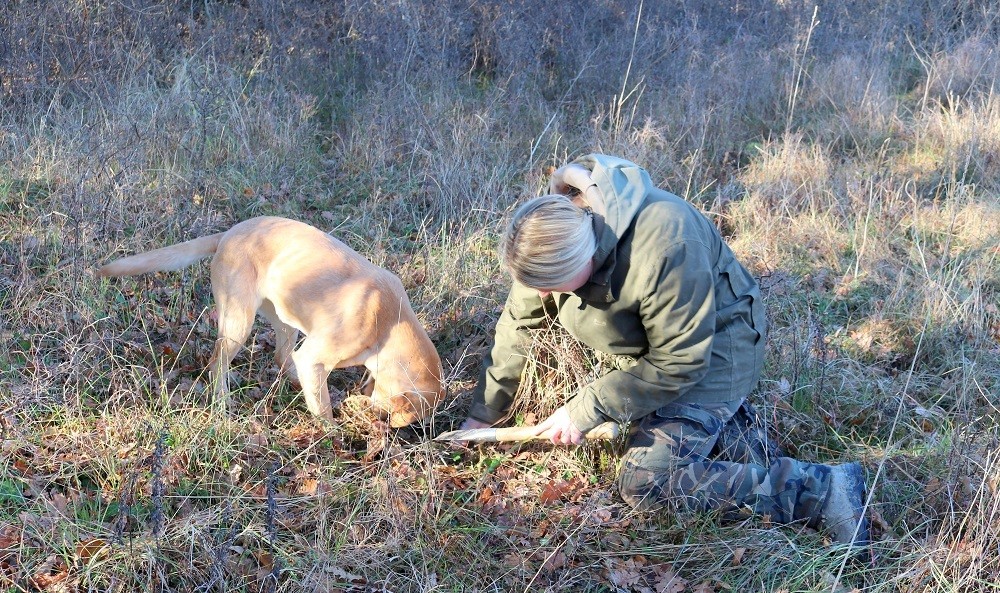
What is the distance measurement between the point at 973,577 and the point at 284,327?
326cm

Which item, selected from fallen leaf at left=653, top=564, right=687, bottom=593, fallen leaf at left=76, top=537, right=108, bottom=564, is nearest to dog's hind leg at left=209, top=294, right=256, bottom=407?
fallen leaf at left=76, top=537, right=108, bottom=564

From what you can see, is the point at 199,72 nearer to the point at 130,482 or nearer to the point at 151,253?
the point at 151,253

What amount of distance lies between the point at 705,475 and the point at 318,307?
1894 millimetres

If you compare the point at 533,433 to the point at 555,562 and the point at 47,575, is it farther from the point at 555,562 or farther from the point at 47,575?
the point at 47,575

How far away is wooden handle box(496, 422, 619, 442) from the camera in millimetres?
3439

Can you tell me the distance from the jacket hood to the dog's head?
0.95 meters

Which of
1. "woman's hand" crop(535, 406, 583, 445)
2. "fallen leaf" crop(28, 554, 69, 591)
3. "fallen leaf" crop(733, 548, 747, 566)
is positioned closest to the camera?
"fallen leaf" crop(28, 554, 69, 591)

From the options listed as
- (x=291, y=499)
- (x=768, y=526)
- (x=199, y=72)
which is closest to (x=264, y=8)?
(x=199, y=72)

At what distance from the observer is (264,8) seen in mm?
7754

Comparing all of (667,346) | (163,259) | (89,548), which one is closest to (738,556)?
(667,346)

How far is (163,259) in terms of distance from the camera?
12.8 feet

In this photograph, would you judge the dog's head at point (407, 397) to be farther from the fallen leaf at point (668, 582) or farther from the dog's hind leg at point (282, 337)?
the fallen leaf at point (668, 582)

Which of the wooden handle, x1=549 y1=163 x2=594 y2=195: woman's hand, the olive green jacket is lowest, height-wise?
the wooden handle

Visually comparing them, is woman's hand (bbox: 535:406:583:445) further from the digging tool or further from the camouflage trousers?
the camouflage trousers
